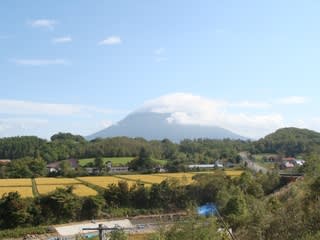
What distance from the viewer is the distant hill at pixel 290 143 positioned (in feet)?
243

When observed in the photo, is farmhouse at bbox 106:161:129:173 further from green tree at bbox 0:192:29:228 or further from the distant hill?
the distant hill

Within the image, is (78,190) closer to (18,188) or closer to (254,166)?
(18,188)

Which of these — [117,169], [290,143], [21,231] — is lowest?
[21,231]

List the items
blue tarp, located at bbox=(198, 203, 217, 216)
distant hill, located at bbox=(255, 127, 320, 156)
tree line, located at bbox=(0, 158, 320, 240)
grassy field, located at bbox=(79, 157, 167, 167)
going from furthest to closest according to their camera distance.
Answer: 1. distant hill, located at bbox=(255, 127, 320, 156)
2. grassy field, located at bbox=(79, 157, 167, 167)
3. blue tarp, located at bbox=(198, 203, 217, 216)
4. tree line, located at bbox=(0, 158, 320, 240)

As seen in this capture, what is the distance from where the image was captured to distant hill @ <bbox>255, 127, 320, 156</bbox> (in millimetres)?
74062

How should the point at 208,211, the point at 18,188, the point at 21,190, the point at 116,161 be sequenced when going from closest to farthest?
the point at 208,211
the point at 21,190
the point at 18,188
the point at 116,161

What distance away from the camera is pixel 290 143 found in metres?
76.6

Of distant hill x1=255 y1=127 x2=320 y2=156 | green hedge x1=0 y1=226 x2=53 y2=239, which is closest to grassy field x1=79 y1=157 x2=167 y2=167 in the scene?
distant hill x1=255 y1=127 x2=320 y2=156

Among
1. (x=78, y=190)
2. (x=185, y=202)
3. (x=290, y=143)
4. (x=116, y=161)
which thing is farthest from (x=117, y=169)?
(x=290, y=143)

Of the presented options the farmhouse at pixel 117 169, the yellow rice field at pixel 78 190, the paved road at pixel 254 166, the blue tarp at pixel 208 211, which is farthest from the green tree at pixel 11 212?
the farmhouse at pixel 117 169

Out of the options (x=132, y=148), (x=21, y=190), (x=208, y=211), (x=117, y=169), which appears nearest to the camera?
(x=208, y=211)

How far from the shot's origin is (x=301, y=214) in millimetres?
9203

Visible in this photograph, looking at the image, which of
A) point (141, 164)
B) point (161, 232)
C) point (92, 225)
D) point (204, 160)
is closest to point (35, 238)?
point (92, 225)

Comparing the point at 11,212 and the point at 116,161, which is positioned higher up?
the point at 116,161
